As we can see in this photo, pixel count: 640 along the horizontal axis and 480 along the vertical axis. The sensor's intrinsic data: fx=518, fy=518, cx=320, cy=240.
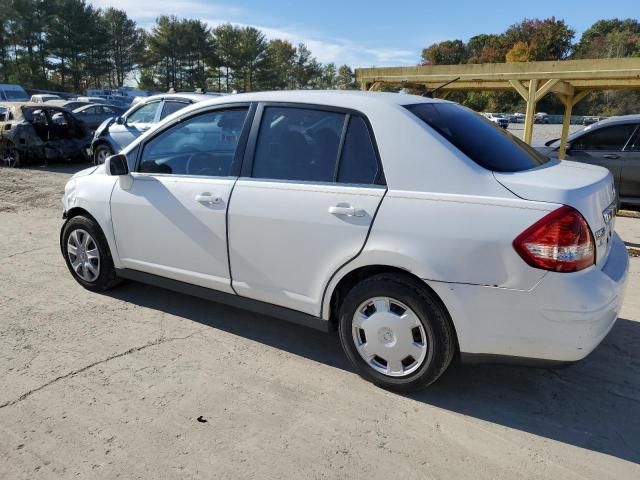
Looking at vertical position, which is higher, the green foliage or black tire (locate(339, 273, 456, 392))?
the green foliage

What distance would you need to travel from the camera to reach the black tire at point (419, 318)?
2.76 metres

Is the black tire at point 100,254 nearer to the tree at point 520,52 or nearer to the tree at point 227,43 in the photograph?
the tree at point 227,43

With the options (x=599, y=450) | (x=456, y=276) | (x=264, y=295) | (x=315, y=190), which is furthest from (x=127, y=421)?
(x=599, y=450)

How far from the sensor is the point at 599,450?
2555mm

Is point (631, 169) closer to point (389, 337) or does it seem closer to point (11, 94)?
point (389, 337)

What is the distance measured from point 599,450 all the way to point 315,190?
79.0 inches

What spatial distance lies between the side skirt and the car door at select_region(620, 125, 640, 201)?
261 inches

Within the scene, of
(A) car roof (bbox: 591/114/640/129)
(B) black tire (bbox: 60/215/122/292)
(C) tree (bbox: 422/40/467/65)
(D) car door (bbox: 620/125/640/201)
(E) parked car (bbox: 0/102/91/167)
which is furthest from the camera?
(C) tree (bbox: 422/40/467/65)

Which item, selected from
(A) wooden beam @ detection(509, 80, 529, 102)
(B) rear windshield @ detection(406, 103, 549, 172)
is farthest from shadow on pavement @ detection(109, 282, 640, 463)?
(A) wooden beam @ detection(509, 80, 529, 102)

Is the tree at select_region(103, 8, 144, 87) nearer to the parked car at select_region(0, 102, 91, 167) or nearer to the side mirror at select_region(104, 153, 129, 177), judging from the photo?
the parked car at select_region(0, 102, 91, 167)

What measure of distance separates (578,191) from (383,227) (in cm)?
99

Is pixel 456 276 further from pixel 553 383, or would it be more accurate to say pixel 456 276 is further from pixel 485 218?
pixel 553 383

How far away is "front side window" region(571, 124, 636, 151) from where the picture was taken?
7.87 metres

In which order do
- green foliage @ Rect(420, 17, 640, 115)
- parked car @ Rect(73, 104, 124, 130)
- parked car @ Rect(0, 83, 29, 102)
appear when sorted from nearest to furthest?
parked car @ Rect(73, 104, 124, 130), parked car @ Rect(0, 83, 29, 102), green foliage @ Rect(420, 17, 640, 115)
